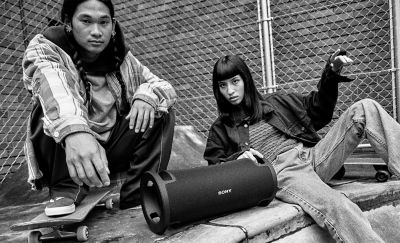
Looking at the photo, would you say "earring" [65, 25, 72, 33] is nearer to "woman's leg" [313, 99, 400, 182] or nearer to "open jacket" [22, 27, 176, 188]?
"open jacket" [22, 27, 176, 188]

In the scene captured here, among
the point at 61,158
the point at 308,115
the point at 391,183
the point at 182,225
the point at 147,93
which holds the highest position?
the point at 147,93

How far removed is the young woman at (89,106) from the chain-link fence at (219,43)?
1.89m

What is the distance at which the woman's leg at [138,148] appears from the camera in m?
1.78

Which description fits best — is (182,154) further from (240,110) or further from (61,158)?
(61,158)

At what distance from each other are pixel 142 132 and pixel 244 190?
1.90 ft

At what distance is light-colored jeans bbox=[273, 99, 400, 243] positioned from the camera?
162 cm

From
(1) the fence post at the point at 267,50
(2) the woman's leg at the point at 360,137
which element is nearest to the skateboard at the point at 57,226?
(2) the woman's leg at the point at 360,137

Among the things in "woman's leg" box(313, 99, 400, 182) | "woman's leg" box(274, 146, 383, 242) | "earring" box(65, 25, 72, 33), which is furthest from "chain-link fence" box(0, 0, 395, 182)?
"earring" box(65, 25, 72, 33)

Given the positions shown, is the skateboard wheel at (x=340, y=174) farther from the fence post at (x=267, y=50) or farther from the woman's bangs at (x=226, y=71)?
the fence post at (x=267, y=50)

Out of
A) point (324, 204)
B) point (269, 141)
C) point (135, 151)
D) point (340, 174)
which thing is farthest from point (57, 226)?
point (340, 174)

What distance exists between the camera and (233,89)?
231 centimetres

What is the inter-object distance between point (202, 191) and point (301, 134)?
1.09 metres

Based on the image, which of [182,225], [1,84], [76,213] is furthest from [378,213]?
[1,84]

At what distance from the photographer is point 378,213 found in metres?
2.07
